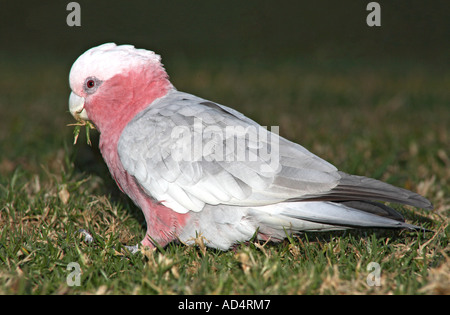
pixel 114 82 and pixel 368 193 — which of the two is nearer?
pixel 368 193

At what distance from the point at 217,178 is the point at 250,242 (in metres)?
0.42

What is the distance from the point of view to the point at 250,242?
2752 mm

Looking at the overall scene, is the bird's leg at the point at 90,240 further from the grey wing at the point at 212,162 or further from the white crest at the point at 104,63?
the white crest at the point at 104,63

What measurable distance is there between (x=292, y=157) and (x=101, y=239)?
1243 mm

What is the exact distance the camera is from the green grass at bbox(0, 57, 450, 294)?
2.35 meters

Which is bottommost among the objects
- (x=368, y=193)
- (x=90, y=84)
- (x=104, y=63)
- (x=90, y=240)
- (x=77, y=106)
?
(x=90, y=240)

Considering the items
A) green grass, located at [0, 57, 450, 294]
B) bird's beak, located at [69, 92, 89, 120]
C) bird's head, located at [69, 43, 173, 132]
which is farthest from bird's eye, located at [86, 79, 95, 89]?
green grass, located at [0, 57, 450, 294]

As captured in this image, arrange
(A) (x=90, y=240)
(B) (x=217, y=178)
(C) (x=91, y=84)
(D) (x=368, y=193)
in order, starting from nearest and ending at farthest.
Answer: (D) (x=368, y=193), (B) (x=217, y=178), (A) (x=90, y=240), (C) (x=91, y=84)

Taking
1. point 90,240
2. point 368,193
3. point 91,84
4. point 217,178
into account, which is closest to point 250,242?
point 217,178

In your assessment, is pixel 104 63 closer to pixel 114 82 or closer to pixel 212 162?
pixel 114 82

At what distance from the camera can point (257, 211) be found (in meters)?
2.66

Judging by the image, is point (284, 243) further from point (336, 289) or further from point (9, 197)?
point (9, 197)

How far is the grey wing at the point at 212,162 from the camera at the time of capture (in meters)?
2.61

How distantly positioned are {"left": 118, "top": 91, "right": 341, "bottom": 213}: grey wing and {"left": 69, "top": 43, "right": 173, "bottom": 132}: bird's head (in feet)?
0.90
